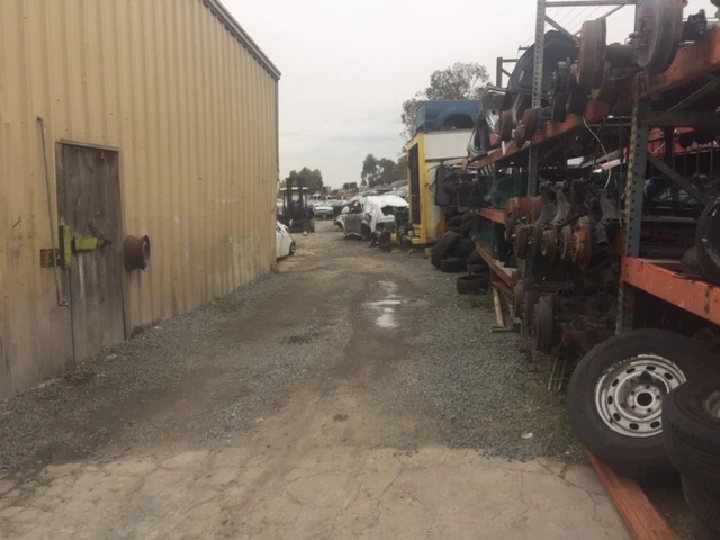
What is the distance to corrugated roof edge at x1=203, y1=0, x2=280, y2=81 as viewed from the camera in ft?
30.4

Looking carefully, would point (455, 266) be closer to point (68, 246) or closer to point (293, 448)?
point (68, 246)

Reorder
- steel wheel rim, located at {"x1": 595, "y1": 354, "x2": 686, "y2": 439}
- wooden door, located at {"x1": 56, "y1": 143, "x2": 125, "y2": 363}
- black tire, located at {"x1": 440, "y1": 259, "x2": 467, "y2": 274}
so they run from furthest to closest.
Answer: black tire, located at {"x1": 440, "y1": 259, "x2": 467, "y2": 274}
wooden door, located at {"x1": 56, "y1": 143, "x2": 125, "y2": 363}
steel wheel rim, located at {"x1": 595, "y1": 354, "x2": 686, "y2": 439}

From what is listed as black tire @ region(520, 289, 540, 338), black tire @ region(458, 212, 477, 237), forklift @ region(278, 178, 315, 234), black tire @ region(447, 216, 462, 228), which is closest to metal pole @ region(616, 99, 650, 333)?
black tire @ region(520, 289, 540, 338)

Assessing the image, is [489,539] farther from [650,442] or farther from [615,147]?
[615,147]

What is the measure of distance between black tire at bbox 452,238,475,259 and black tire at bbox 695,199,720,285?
10069 millimetres

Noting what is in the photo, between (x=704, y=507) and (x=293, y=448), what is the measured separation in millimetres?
2406

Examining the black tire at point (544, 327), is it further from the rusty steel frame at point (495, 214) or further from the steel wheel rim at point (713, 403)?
the rusty steel frame at point (495, 214)

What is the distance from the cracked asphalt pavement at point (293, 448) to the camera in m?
3.26

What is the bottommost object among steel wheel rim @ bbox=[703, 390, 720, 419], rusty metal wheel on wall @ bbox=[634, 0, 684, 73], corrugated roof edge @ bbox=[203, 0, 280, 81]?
steel wheel rim @ bbox=[703, 390, 720, 419]

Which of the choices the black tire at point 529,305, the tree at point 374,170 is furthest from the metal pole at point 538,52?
the tree at point 374,170

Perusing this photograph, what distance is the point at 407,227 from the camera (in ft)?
59.4

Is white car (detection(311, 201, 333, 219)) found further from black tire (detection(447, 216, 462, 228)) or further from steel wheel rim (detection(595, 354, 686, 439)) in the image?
steel wheel rim (detection(595, 354, 686, 439))

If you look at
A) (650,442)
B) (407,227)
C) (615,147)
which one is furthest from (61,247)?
(407,227)

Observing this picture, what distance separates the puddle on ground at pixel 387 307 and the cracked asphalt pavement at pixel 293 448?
93cm
